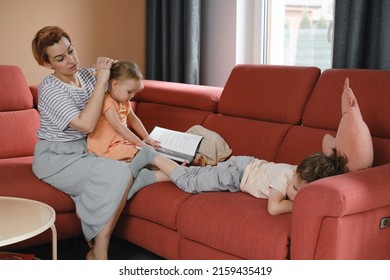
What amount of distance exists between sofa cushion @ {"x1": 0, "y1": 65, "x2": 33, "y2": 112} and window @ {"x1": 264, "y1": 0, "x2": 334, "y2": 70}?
156 cm

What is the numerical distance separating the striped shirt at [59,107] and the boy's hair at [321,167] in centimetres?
111

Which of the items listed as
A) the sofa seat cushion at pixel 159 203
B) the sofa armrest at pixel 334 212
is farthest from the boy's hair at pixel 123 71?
the sofa armrest at pixel 334 212

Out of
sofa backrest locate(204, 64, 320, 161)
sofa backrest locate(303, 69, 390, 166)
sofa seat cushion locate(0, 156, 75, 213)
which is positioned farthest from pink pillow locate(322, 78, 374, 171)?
sofa seat cushion locate(0, 156, 75, 213)

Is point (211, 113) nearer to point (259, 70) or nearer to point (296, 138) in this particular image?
point (259, 70)

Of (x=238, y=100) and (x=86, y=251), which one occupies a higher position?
(x=238, y=100)

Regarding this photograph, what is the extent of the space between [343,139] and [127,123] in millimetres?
1298

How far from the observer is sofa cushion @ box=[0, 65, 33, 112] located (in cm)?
353

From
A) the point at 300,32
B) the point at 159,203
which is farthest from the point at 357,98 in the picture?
the point at 300,32

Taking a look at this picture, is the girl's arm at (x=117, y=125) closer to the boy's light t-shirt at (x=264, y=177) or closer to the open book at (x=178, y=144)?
the open book at (x=178, y=144)

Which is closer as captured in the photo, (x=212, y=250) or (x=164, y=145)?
(x=212, y=250)

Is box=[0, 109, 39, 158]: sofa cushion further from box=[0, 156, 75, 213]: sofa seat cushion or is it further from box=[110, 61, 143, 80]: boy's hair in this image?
box=[110, 61, 143, 80]: boy's hair

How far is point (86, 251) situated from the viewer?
317 centimetres

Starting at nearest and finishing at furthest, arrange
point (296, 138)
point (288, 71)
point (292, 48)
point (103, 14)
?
point (296, 138), point (288, 71), point (292, 48), point (103, 14)
